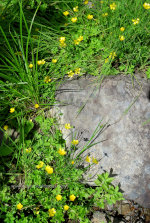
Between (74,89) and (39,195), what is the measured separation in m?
1.18

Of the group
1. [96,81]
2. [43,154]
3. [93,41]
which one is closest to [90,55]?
[93,41]

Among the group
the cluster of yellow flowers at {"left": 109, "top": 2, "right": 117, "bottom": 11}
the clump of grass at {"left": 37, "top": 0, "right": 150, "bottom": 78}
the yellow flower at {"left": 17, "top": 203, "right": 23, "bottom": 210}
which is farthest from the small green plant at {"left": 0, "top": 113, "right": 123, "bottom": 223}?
the cluster of yellow flowers at {"left": 109, "top": 2, "right": 117, "bottom": 11}

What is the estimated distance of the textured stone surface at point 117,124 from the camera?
1942mm

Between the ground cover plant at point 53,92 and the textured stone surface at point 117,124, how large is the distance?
11cm

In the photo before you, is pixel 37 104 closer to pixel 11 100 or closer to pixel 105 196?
pixel 11 100

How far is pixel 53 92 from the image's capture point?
2.40 meters

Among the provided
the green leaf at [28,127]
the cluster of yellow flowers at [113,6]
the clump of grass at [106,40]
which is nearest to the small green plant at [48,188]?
the green leaf at [28,127]

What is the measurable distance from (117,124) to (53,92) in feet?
2.73

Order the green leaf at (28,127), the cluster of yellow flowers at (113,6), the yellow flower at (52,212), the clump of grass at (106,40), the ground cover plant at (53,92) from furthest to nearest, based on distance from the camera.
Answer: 1. the cluster of yellow flowers at (113,6)
2. the clump of grass at (106,40)
3. the green leaf at (28,127)
4. the ground cover plant at (53,92)
5. the yellow flower at (52,212)

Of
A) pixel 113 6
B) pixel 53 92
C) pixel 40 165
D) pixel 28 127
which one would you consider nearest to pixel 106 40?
pixel 113 6

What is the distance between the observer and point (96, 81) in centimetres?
233

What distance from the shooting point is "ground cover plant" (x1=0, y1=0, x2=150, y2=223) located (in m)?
1.82

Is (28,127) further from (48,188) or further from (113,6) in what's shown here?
A: (113,6)

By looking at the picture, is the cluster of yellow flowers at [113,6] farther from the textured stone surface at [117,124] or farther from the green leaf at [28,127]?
the green leaf at [28,127]
